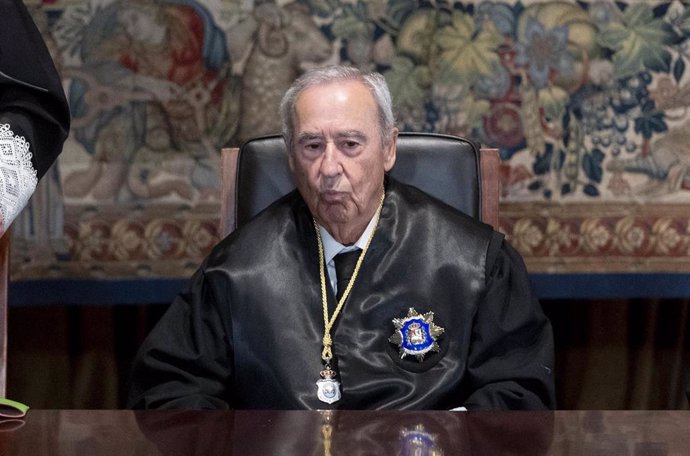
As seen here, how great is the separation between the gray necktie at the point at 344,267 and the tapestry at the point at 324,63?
60.7 inches

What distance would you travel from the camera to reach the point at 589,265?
14.5 ft

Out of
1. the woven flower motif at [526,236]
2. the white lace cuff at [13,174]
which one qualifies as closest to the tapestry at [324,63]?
the woven flower motif at [526,236]

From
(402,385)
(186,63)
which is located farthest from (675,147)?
(402,385)

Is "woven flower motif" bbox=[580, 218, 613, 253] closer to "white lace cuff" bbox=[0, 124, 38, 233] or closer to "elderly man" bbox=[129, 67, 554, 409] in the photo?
"elderly man" bbox=[129, 67, 554, 409]

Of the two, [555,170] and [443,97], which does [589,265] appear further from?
[443,97]

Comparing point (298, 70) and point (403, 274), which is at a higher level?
point (298, 70)

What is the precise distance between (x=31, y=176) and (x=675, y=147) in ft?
8.70

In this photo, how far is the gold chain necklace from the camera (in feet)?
9.11

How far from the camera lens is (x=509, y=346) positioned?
9.21 ft

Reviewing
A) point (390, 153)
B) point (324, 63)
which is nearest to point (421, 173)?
point (390, 153)

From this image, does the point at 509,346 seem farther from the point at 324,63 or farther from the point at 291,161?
the point at 324,63

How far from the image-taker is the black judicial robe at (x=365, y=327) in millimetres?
2760

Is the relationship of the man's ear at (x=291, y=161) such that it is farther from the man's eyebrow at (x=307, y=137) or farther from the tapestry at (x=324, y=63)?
the tapestry at (x=324, y=63)

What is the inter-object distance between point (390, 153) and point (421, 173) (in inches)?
8.5
